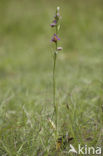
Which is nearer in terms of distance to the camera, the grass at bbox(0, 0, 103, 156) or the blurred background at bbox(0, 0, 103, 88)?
the grass at bbox(0, 0, 103, 156)

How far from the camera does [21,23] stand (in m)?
8.42

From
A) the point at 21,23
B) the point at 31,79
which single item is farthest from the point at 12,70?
the point at 21,23

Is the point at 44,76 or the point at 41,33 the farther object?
the point at 41,33

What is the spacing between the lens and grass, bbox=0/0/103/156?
1601mm

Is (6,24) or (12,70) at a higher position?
(6,24)

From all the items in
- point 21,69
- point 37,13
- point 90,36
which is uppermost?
point 37,13

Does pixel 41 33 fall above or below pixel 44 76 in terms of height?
above

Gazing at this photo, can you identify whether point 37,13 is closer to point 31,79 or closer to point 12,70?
point 12,70

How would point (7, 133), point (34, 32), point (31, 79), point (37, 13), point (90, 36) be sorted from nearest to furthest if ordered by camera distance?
point (7, 133) → point (31, 79) → point (90, 36) → point (34, 32) → point (37, 13)

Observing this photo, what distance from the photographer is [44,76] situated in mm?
4289

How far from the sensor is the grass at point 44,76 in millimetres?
1601

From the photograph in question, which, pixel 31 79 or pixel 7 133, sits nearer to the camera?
pixel 7 133

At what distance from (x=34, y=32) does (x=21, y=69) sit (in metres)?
2.81

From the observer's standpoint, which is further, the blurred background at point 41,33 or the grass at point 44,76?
the blurred background at point 41,33
